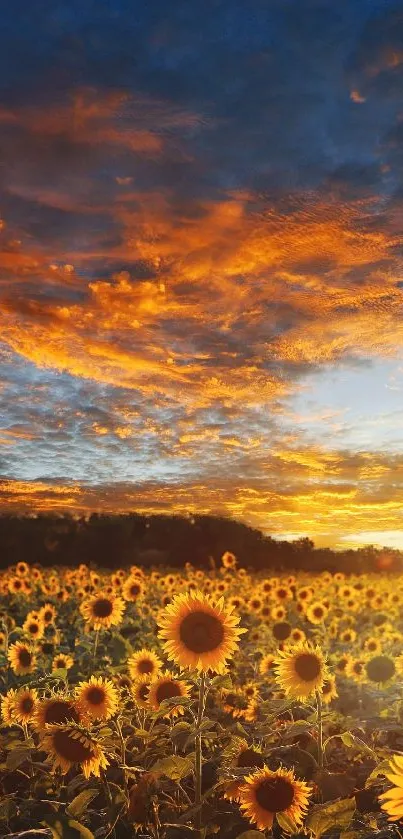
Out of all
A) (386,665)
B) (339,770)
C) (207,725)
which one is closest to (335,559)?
(386,665)

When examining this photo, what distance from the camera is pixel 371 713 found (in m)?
9.64

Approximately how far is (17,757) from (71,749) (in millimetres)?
365

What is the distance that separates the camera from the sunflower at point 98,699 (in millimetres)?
6277

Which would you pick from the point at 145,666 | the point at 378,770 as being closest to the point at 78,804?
the point at 378,770

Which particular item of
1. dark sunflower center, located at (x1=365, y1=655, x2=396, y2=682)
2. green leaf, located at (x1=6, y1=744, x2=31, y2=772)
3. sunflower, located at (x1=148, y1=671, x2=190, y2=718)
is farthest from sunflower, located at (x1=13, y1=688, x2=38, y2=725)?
dark sunflower center, located at (x1=365, y1=655, x2=396, y2=682)

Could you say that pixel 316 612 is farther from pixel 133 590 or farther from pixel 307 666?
pixel 307 666

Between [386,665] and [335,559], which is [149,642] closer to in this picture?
[386,665]

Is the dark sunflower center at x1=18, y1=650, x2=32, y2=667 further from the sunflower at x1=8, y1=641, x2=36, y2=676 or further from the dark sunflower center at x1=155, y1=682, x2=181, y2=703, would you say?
the dark sunflower center at x1=155, y1=682, x2=181, y2=703

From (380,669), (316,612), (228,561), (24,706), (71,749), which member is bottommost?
(380,669)

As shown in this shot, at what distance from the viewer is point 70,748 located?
5.38 metres

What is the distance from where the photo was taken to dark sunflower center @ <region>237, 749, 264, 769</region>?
5.66 meters

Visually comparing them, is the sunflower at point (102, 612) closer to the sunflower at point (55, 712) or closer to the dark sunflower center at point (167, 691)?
the dark sunflower center at point (167, 691)

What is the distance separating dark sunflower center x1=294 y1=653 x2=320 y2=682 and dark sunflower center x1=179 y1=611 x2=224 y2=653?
1.55 meters

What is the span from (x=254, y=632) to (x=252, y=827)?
920cm
